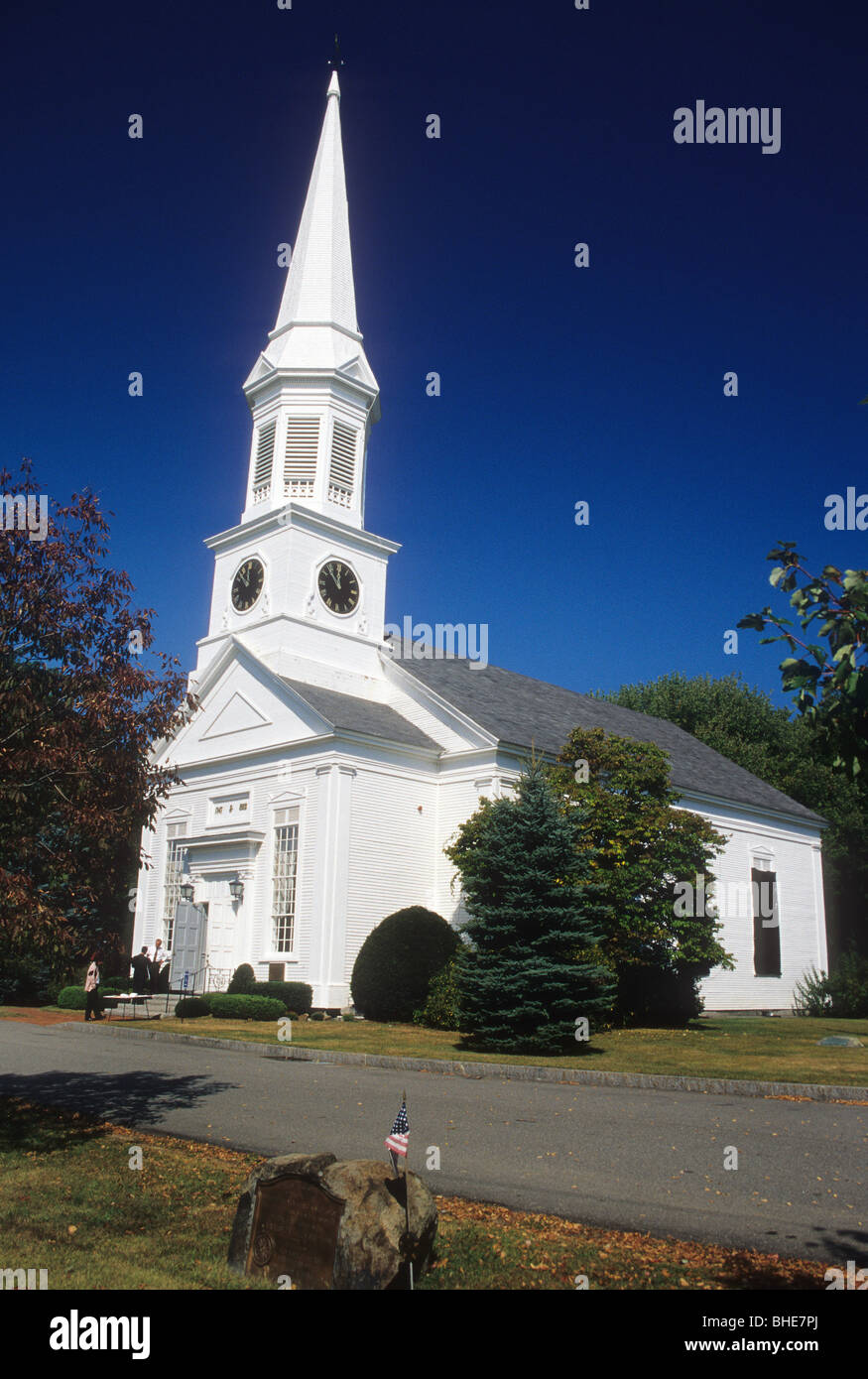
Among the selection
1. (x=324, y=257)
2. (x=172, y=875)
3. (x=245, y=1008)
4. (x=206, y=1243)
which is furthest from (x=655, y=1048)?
→ (x=324, y=257)

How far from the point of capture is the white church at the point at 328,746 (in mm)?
25875

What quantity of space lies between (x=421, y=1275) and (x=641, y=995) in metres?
18.7

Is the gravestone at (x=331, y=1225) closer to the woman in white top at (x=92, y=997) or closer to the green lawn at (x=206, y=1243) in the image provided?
the green lawn at (x=206, y=1243)

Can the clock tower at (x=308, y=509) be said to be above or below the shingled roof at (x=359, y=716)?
above

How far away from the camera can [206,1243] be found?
244 inches

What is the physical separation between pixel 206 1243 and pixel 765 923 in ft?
104

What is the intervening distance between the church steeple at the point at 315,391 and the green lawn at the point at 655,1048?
1628 centimetres

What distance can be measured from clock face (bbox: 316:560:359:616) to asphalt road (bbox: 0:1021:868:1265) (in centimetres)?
A: 1717

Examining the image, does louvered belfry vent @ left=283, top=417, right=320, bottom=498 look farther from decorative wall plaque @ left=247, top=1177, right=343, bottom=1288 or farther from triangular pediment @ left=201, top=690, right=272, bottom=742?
decorative wall plaque @ left=247, top=1177, right=343, bottom=1288

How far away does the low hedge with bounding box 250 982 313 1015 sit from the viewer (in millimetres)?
23609

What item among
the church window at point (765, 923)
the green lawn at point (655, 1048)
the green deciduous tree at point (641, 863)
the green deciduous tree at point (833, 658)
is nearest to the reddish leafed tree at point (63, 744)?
the green deciduous tree at point (833, 658)

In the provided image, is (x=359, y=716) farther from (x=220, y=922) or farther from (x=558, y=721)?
(x=558, y=721)

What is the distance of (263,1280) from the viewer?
17.9ft

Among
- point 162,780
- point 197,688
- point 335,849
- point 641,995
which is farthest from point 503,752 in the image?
point 162,780
